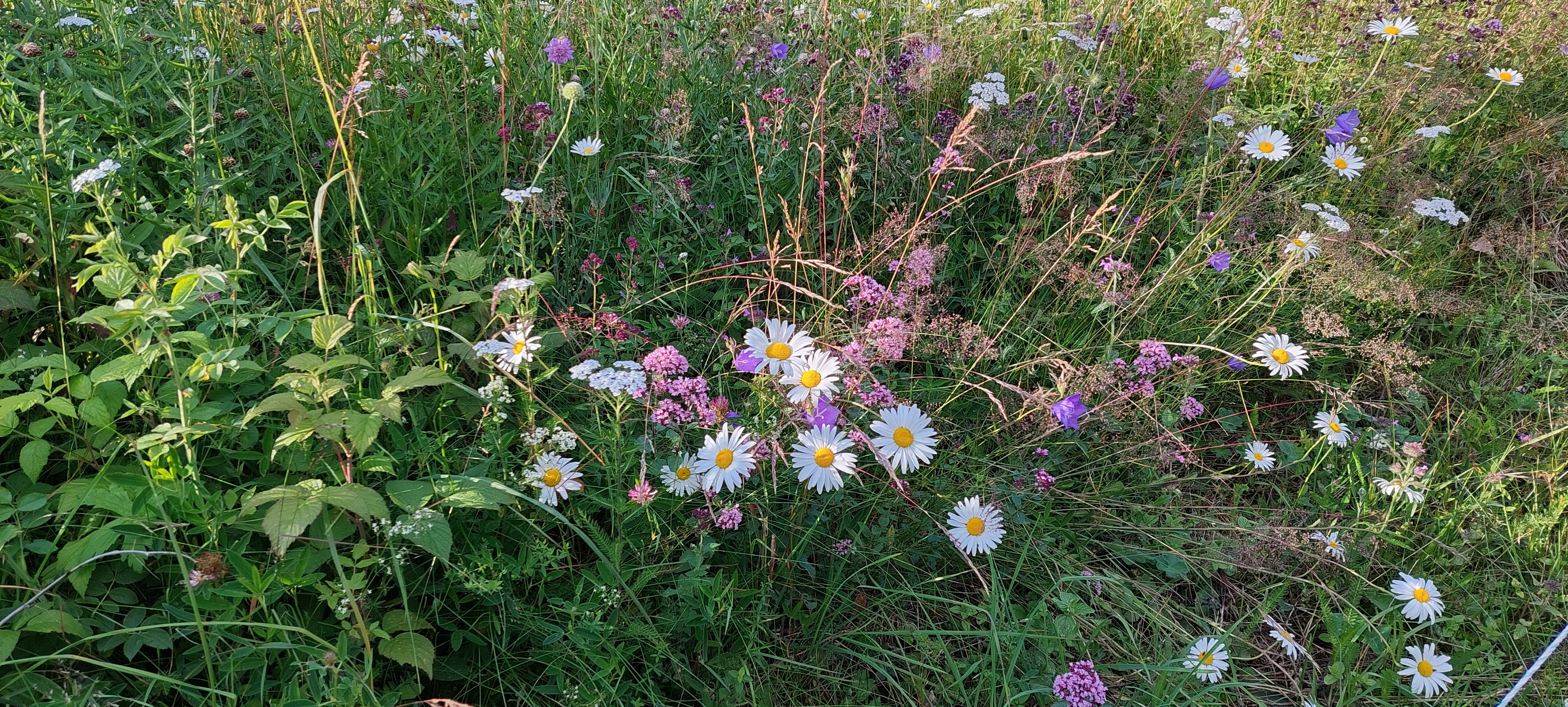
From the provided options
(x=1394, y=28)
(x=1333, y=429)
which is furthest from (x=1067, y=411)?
(x=1394, y=28)

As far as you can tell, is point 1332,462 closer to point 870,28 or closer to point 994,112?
point 994,112

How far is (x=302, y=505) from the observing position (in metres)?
1.26

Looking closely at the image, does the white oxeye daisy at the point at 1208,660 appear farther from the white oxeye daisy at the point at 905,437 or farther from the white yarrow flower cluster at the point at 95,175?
the white yarrow flower cluster at the point at 95,175

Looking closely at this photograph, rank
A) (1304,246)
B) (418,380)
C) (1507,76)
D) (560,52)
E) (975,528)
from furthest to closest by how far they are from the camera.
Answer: (1507,76), (560,52), (1304,246), (975,528), (418,380)

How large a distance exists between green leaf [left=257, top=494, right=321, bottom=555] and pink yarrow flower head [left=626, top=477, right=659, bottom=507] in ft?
1.53

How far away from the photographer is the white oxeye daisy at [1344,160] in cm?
270

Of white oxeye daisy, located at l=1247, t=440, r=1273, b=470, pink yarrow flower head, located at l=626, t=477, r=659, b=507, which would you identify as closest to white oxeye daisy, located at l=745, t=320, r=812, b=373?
pink yarrow flower head, located at l=626, t=477, r=659, b=507

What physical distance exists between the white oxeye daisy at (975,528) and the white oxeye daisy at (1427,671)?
917 millimetres

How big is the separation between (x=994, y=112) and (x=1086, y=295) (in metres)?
0.87

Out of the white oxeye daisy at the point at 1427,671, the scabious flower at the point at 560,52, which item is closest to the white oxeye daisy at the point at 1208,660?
the white oxeye daisy at the point at 1427,671

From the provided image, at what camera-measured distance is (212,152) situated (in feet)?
6.48

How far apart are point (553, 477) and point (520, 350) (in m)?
0.23

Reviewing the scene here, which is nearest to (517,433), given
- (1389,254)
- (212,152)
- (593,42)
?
(212,152)

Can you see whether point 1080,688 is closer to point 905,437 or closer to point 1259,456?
point 905,437
